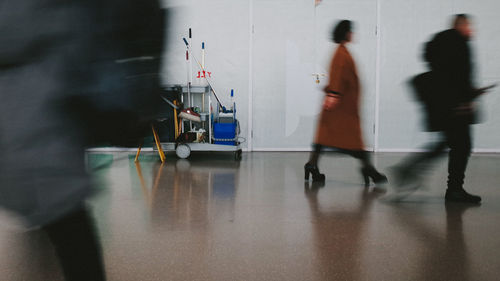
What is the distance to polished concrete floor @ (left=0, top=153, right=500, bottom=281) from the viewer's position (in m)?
1.41

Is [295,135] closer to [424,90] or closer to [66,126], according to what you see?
[424,90]

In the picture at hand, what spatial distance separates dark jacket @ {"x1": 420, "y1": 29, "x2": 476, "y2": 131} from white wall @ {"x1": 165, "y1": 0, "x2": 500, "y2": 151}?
3.27 meters

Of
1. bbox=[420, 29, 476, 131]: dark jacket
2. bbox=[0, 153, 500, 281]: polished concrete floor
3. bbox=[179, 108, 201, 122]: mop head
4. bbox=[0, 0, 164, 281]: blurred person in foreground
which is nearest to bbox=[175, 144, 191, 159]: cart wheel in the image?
bbox=[179, 108, 201, 122]: mop head

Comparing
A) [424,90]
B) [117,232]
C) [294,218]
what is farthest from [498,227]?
[117,232]


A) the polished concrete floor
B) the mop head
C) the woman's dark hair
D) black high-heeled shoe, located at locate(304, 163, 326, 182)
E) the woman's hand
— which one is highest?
the woman's dark hair

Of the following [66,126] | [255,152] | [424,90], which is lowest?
[255,152]

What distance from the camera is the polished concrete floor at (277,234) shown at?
141cm

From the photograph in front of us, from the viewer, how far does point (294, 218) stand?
2127 mm

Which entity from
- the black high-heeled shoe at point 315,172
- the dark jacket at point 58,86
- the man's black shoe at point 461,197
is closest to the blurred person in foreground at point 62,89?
the dark jacket at point 58,86

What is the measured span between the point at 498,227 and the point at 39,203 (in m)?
2.17

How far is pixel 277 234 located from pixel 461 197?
1.47 metres

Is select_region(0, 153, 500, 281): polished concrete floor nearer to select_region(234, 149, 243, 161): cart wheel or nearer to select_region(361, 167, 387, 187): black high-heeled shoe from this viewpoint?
select_region(361, 167, 387, 187): black high-heeled shoe

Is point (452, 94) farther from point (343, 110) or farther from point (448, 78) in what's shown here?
point (343, 110)

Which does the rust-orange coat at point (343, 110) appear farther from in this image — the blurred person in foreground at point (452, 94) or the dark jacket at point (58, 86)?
the dark jacket at point (58, 86)
